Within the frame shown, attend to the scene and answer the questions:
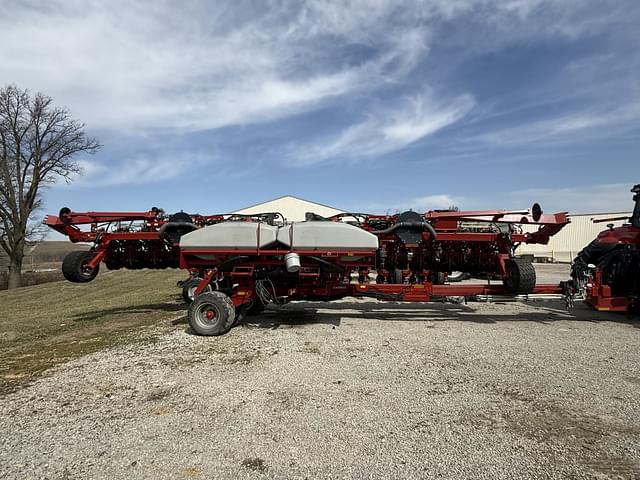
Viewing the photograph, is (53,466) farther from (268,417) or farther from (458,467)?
(458,467)

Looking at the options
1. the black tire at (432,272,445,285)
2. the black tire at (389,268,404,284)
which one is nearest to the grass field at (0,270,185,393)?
the black tire at (389,268,404,284)

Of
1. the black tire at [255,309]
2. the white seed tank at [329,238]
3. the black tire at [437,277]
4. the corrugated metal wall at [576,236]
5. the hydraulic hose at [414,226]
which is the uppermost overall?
the corrugated metal wall at [576,236]

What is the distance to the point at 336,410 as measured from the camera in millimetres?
3871

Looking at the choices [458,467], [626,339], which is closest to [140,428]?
[458,467]

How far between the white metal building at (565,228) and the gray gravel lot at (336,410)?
28.7m

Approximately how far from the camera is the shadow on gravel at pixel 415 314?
8.37 m

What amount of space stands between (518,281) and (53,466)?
26.4 ft

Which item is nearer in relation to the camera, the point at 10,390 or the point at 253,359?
the point at 10,390

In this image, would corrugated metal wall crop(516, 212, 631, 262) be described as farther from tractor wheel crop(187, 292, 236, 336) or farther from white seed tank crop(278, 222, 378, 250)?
tractor wheel crop(187, 292, 236, 336)

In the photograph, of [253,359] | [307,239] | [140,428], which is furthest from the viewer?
[307,239]

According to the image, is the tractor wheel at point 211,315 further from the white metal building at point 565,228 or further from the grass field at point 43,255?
the white metal building at point 565,228

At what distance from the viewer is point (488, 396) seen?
421 cm

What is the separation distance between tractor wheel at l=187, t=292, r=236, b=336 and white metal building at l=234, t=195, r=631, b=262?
91.1ft

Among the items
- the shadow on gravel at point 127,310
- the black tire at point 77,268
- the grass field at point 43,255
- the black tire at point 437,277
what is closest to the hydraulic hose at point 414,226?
the black tire at point 437,277
